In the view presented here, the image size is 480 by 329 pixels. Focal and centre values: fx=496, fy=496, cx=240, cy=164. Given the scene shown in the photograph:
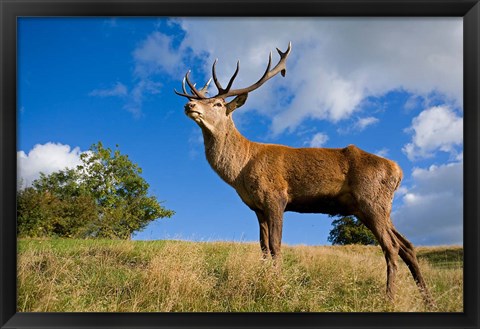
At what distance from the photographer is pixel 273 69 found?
845cm

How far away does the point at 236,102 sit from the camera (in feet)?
27.0

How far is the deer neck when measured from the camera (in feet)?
26.5

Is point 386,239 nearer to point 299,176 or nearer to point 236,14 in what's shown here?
point 299,176

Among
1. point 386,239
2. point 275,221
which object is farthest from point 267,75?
point 386,239

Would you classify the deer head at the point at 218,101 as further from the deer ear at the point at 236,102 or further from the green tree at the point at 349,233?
the green tree at the point at 349,233

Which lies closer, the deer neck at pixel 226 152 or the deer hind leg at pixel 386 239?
the deer hind leg at pixel 386 239

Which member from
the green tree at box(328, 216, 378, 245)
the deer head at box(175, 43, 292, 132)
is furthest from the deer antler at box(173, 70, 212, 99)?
the green tree at box(328, 216, 378, 245)

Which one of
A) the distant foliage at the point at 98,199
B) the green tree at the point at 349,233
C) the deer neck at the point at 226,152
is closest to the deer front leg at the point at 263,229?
the deer neck at the point at 226,152

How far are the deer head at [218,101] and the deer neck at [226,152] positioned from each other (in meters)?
0.15

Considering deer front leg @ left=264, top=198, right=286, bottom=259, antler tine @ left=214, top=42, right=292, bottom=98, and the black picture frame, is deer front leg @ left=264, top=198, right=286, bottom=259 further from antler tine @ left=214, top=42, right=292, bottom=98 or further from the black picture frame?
the black picture frame

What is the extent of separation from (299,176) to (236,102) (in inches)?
63.4

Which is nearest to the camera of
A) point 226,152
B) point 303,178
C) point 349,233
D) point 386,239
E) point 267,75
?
point 386,239

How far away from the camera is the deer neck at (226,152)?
8.07 meters
